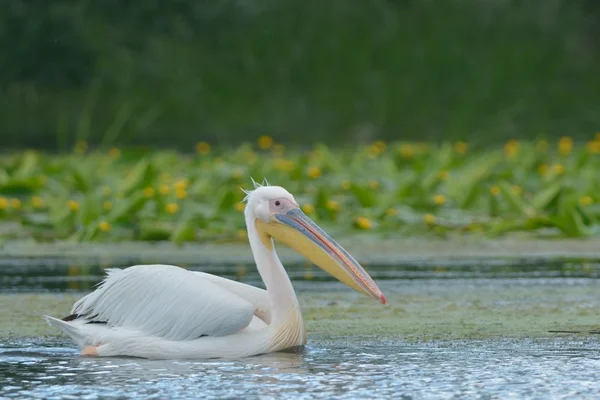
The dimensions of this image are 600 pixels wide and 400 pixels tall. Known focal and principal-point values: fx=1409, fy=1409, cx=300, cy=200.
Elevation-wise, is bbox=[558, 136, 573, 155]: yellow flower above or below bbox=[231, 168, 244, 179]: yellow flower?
above

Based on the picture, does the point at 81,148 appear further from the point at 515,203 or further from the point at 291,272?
the point at 291,272

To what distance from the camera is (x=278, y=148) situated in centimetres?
1348

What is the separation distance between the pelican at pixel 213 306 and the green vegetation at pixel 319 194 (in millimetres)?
3018

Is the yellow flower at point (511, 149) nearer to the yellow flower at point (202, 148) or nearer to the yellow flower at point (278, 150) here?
the yellow flower at point (278, 150)

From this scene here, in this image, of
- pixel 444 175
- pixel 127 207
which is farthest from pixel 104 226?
pixel 444 175

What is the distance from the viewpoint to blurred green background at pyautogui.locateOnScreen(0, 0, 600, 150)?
14812 millimetres

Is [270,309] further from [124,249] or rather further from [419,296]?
[124,249]

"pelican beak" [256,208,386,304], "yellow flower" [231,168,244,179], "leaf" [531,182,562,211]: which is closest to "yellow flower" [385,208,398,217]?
"leaf" [531,182,562,211]

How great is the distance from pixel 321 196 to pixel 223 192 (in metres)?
0.65

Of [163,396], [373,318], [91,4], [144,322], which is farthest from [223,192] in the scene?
[91,4]

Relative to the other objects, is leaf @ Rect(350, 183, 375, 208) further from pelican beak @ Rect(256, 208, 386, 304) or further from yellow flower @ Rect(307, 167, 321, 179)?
pelican beak @ Rect(256, 208, 386, 304)

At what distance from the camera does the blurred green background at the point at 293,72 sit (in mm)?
14812

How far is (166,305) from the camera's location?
5340 mm

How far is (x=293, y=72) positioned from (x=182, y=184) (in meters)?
5.31
